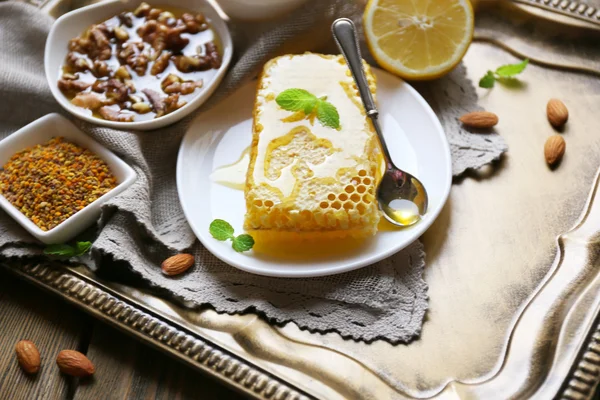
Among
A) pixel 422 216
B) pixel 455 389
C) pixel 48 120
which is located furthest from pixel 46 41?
pixel 455 389

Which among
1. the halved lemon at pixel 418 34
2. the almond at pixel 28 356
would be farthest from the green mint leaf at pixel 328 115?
the almond at pixel 28 356

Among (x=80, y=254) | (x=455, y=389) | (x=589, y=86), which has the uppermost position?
(x=589, y=86)

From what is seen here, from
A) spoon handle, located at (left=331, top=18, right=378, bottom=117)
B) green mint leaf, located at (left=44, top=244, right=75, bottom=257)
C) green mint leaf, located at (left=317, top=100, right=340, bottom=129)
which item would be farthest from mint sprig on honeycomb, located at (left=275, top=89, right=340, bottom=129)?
green mint leaf, located at (left=44, top=244, right=75, bottom=257)

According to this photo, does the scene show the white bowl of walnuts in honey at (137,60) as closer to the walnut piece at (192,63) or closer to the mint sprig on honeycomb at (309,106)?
the walnut piece at (192,63)

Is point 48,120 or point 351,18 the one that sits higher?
point 351,18

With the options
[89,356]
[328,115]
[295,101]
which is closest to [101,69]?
[295,101]

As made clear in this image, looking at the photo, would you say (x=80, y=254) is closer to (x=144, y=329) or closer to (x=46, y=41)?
(x=144, y=329)

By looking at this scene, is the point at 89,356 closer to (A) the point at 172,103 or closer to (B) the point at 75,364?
(B) the point at 75,364

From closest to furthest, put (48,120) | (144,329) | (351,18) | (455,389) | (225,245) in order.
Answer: (455,389), (144,329), (225,245), (48,120), (351,18)
